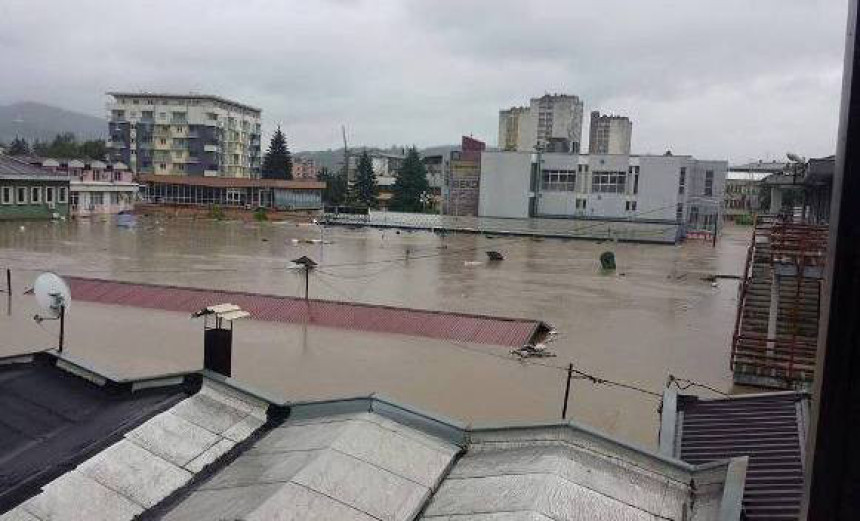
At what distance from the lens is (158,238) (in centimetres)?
3750

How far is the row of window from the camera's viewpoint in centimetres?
3934

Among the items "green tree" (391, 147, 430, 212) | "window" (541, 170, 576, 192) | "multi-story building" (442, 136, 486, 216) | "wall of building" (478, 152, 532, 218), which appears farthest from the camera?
"green tree" (391, 147, 430, 212)

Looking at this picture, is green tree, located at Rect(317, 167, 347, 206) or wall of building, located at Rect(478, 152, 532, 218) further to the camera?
green tree, located at Rect(317, 167, 347, 206)

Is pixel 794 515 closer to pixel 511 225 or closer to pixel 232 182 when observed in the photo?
pixel 511 225

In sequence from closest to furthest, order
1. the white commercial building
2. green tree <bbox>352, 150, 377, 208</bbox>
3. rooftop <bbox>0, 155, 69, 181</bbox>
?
rooftop <bbox>0, 155, 69, 181</bbox>, the white commercial building, green tree <bbox>352, 150, 377, 208</bbox>

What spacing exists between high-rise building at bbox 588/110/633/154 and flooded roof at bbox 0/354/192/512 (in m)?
88.9

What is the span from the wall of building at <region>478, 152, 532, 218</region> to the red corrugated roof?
33.8 metres

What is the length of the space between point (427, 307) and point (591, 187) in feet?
105

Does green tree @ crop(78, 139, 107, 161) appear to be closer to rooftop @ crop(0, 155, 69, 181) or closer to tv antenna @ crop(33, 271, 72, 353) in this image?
rooftop @ crop(0, 155, 69, 181)

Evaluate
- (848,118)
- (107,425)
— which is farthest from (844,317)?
(107,425)

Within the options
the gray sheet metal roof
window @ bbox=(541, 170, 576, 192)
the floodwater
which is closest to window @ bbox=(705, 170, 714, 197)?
window @ bbox=(541, 170, 576, 192)

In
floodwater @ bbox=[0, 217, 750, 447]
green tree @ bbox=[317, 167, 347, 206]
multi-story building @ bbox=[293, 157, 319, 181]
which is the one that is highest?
multi-story building @ bbox=[293, 157, 319, 181]

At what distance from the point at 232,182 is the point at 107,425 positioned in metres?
54.0

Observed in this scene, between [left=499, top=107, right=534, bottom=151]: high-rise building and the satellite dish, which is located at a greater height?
[left=499, top=107, right=534, bottom=151]: high-rise building
